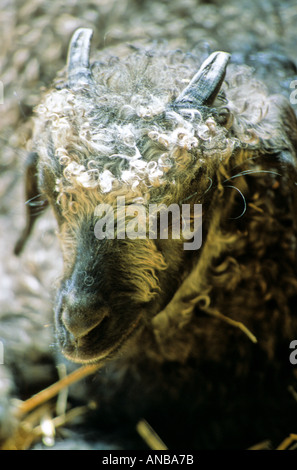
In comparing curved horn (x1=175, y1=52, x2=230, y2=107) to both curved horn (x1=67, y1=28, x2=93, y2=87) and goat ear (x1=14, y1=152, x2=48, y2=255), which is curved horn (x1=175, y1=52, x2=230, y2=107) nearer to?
curved horn (x1=67, y1=28, x2=93, y2=87)

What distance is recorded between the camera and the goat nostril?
110 cm

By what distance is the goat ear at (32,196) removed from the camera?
53.9 inches

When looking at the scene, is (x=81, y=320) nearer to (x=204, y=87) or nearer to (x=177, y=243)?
(x=177, y=243)

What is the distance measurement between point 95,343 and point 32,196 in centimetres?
56

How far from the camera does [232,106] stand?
1.28 metres

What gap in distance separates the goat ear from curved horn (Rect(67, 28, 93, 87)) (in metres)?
0.25

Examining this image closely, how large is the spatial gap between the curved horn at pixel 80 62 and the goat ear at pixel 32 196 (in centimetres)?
25

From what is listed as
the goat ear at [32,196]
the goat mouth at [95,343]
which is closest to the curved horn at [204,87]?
the goat ear at [32,196]

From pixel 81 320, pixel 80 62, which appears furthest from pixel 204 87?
pixel 81 320

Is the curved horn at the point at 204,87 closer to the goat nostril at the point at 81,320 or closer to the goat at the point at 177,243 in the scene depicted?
the goat at the point at 177,243

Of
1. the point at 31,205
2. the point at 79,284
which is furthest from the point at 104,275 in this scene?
the point at 31,205

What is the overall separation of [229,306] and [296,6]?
1.19m

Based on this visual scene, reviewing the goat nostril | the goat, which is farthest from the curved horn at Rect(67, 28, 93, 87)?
the goat nostril

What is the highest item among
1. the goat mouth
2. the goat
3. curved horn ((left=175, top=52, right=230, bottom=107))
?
curved horn ((left=175, top=52, right=230, bottom=107))
